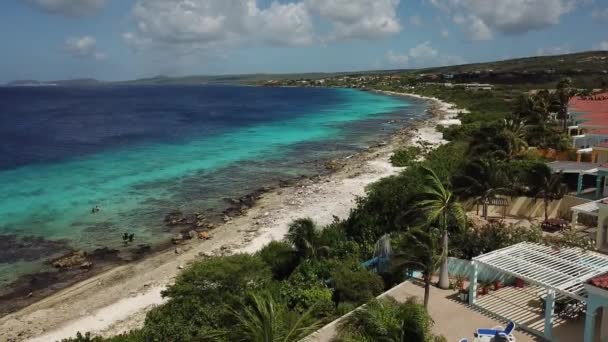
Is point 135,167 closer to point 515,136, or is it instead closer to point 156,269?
point 156,269

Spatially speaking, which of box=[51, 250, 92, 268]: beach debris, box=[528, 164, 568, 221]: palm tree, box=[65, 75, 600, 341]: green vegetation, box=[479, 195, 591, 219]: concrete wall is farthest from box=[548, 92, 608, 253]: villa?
box=[51, 250, 92, 268]: beach debris

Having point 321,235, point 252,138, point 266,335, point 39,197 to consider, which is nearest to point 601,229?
point 321,235

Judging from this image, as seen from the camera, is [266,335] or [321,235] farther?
[321,235]

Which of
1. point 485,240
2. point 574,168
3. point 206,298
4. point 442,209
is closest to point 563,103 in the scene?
point 574,168

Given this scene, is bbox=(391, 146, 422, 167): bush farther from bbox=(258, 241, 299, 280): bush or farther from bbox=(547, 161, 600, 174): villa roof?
bbox=(258, 241, 299, 280): bush

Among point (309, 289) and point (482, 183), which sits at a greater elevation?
point (482, 183)

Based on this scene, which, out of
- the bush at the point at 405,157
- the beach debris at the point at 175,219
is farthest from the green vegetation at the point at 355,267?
the bush at the point at 405,157

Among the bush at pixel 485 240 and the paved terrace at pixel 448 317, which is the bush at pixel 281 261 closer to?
the paved terrace at pixel 448 317

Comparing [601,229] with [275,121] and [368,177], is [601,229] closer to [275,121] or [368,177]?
A: [368,177]
